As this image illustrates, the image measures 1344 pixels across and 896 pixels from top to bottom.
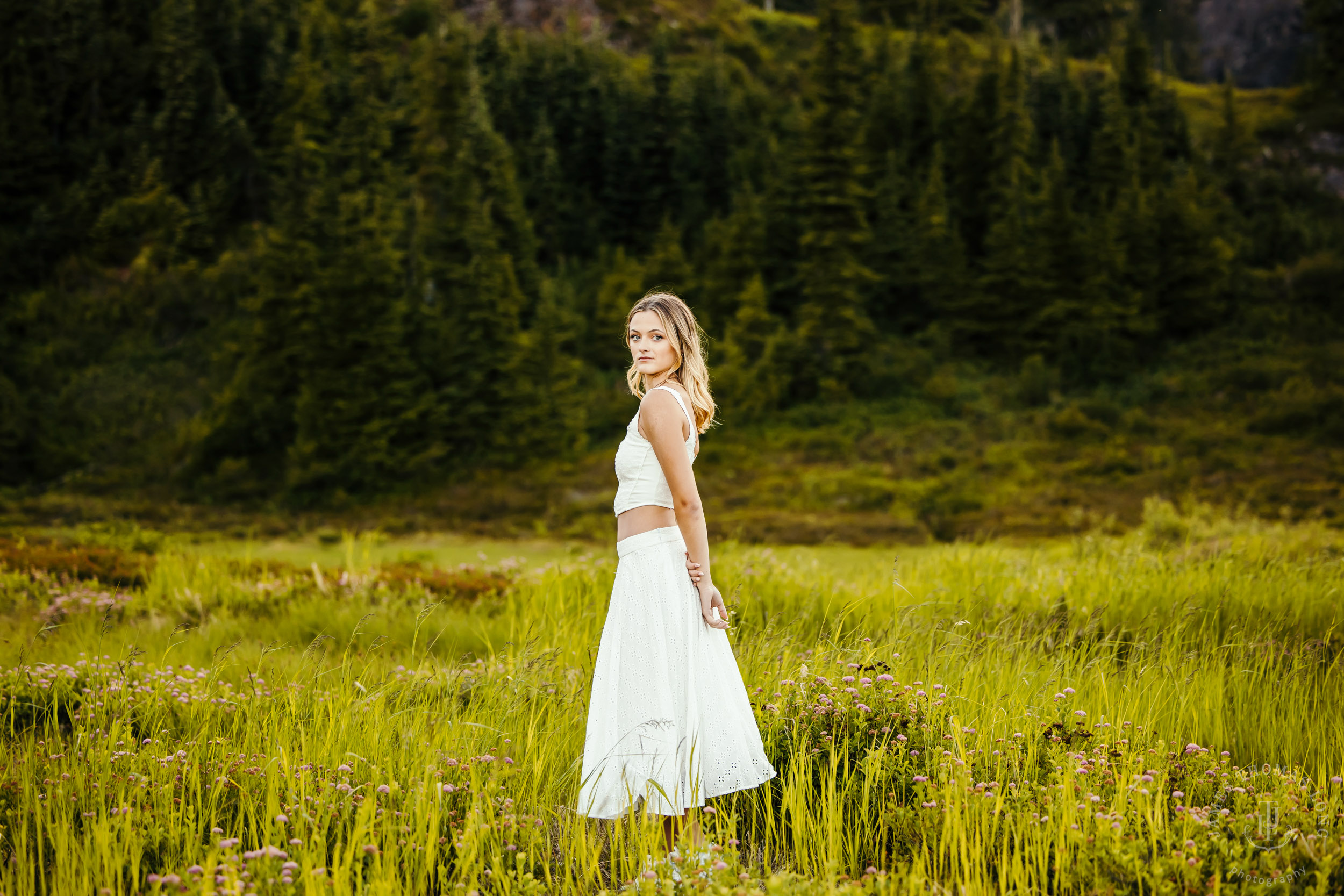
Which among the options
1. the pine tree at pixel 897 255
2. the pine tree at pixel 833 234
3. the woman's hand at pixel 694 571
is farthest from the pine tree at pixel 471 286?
the woman's hand at pixel 694 571

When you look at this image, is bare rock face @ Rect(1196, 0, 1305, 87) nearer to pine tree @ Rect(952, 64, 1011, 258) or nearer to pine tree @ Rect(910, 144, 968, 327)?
pine tree @ Rect(952, 64, 1011, 258)

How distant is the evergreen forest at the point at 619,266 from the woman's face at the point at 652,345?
59.6 ft

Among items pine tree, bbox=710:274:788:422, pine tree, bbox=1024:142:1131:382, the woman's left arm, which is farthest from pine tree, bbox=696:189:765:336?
the woman's left arm

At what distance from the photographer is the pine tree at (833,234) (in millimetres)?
33219

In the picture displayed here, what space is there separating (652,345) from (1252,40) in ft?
280

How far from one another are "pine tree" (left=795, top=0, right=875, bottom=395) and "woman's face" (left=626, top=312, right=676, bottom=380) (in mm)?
29464

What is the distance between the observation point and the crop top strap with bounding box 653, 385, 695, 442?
3.67 metres

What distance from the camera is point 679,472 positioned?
11.7 feet

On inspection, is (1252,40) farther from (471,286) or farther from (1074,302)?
(471,286)

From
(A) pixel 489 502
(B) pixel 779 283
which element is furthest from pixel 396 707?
(B) pixel 779 283

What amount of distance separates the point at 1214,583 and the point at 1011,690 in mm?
3605

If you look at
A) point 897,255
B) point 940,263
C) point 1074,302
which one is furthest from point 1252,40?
point 897,255

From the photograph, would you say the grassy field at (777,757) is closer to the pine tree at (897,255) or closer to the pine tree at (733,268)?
the pine tree at (733,268)

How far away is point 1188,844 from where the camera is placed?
3.04 metres
